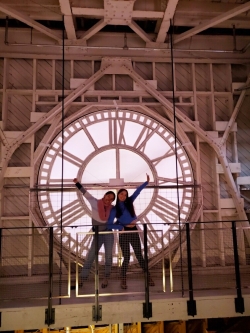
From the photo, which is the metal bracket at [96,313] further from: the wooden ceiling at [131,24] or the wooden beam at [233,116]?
the wooden ceiling at [131,24]

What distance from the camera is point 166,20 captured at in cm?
532

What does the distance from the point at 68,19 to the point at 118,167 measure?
2.32m

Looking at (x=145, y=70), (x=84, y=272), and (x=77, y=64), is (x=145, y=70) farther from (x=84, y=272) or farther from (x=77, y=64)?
(x=84, y=272)

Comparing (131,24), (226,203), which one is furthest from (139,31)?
(226,203)

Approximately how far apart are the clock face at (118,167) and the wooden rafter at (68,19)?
1.28 m

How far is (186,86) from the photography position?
6062 millimetres

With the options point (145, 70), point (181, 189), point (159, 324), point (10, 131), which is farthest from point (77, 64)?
point (159, 324)

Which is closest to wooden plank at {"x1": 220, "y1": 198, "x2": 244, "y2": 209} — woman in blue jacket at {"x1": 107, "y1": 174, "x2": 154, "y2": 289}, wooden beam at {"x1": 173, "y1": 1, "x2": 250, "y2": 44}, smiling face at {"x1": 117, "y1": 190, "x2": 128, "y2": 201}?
woman in blue jacket at {"x1": 107, "y1": 174, "x2": 154, "y2": 289}

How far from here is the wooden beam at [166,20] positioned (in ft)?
16.4

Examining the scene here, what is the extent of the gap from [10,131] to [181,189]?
9.22 feet

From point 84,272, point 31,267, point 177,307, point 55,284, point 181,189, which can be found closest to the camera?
point 177,307

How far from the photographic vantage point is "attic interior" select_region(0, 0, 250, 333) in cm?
537

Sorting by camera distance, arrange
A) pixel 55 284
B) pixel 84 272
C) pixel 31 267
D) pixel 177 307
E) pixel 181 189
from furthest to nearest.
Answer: pixel 181 189, pixel 31 267, pixel 55 284, pixel 84 272, pixel 177 307

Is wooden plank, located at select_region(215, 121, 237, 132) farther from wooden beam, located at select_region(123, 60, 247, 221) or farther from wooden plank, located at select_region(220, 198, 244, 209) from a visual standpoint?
Answer: wooden plank, located at select_region(220, 198, 244, 209)
